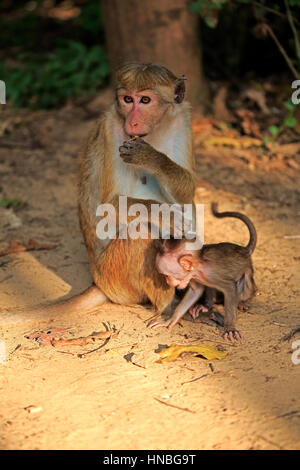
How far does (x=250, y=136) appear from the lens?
7.80 m

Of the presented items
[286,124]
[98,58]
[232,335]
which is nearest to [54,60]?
[98,58]

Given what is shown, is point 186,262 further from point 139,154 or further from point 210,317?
point 139,154

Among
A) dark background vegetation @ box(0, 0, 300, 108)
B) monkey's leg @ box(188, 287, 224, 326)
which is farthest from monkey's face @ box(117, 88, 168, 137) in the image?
dark background vegetation @ box(0, 0, 300, 108)

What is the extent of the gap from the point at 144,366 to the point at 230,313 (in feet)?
2.41

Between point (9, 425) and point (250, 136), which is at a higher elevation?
point (250, 136)

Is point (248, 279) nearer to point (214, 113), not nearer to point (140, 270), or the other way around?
point (140, 270)

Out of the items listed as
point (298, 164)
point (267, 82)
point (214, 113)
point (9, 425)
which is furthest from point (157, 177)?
point (267, 82)

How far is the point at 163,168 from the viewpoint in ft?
14.6

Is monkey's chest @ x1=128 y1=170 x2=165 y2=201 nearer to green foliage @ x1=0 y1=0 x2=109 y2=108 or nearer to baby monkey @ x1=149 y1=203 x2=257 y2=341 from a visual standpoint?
baby monkey @ x1=149 y1=203 x2=257 y2=341

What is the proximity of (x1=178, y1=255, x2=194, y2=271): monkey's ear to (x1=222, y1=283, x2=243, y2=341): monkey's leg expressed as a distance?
A: 0.28 meters

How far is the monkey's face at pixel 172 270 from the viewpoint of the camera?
445cm

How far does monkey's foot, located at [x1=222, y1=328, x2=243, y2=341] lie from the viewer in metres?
4.28

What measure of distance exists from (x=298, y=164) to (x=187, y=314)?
10.0 feet

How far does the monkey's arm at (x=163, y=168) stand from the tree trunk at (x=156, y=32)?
356cm
